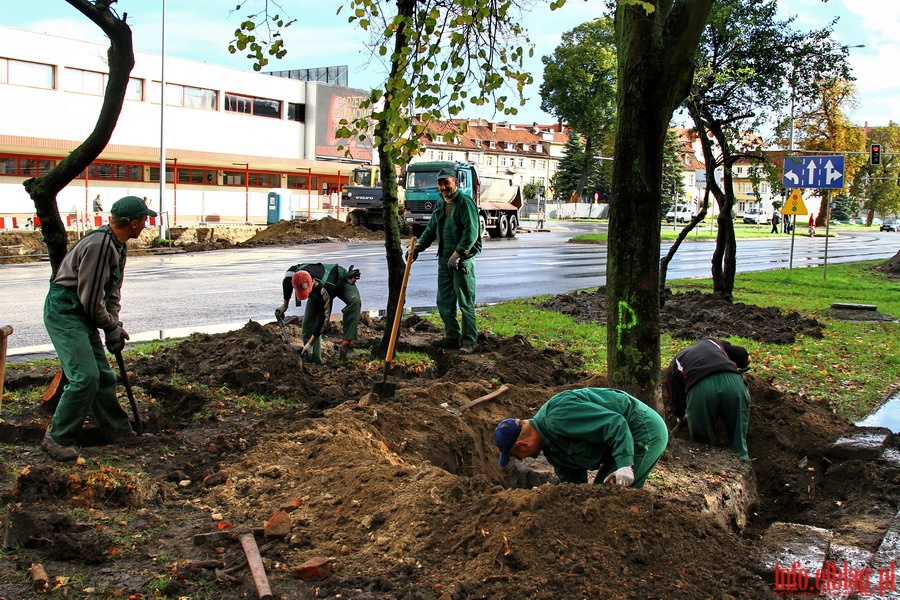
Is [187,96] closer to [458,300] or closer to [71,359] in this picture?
[458,300]

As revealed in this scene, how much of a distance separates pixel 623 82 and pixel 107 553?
4.50 meters

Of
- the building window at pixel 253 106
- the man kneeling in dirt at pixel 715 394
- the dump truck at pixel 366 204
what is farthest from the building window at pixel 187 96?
the man kneeling in dirt at pixel 715 394

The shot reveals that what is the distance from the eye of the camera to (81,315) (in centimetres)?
533

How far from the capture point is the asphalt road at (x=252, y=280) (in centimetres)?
1103

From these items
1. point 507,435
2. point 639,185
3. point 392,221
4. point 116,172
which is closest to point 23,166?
point 116,172

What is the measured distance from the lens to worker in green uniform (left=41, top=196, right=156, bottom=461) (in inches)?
205

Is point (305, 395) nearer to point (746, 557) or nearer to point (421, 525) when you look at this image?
point (421, 525)

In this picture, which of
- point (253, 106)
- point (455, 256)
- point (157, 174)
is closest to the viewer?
point (455, 256)

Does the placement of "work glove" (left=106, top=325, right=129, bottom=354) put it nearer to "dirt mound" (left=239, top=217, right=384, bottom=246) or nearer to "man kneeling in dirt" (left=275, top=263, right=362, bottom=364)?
"man kneeling in dirt" (left=275, top=263, right=362, bottom=364)

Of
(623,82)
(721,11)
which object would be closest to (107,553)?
(623,82)

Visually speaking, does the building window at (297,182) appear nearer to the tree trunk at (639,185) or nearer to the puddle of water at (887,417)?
the puddle of water at (887,417)

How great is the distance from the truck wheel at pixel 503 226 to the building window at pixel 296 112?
18688mm

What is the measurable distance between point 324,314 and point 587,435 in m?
4.40

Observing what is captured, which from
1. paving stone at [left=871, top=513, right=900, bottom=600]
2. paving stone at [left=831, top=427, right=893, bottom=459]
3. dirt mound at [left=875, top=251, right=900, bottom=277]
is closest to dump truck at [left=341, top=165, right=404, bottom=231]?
dirt mound at [left=875, top=251, right=900, bottom=277]
